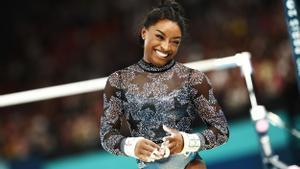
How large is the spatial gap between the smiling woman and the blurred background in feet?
4.24

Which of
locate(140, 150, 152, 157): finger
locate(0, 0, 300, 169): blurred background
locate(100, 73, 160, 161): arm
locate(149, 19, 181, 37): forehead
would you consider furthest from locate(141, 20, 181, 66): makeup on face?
locate(0, 0, 300, 169): blurred background

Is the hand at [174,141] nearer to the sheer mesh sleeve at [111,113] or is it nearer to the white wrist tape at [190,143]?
the white wrist tape at [190,143]

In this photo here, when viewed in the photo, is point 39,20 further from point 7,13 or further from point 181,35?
point 181,35

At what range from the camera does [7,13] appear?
4.52 meters

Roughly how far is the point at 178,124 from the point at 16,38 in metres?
3.39

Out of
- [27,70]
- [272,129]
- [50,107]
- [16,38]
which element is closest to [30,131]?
[50,107]

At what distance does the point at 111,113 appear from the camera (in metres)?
1.36

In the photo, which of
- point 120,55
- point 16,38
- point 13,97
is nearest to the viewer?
point 13,97

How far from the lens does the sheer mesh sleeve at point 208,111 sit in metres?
1.34

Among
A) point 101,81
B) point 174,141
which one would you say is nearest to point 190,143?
point 174,141

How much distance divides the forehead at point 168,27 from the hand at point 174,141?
219 mm

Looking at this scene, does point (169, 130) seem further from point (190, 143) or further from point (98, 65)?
point (98, 65)

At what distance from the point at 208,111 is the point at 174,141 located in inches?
5.3

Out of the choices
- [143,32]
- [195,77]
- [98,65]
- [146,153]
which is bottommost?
[98,65]
